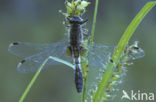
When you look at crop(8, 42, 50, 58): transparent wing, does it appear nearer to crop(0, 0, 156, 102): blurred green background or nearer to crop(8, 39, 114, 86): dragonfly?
crop(8, 39, 114, 86): dragonfly

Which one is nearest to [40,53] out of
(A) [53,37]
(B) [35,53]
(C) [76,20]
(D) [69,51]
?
(B) [35,53]

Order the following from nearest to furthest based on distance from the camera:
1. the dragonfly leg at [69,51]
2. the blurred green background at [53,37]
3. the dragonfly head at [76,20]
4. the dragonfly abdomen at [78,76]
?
1. the dragonfly head at [76,20]
2. the dragonfly abdomen at [78,76]
3. the dragonfly leg at [69,51]
4. the blurred green background at [53,37]

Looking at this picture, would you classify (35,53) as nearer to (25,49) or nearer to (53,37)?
(25,49)

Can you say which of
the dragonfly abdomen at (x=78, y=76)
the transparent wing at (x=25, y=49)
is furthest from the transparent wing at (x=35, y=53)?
the dragonfly abdomen at (x=78, y=76)

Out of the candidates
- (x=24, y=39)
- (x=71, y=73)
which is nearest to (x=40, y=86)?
(x=71, y=73)

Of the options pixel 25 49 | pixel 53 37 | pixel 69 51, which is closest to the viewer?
pixel 69 51

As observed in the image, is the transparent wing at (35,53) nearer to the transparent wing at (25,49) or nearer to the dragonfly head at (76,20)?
the transparent wing at (25,49)
